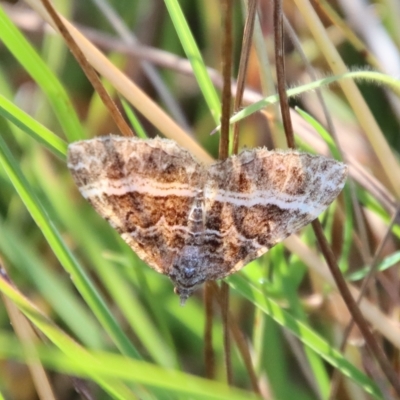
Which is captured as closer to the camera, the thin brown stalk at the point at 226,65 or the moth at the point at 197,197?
the thin brown stalk at the point at 226,65

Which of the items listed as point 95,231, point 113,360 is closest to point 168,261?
point 95,231

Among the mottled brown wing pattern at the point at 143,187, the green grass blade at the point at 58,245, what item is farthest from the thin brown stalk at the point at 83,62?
the green grass blade at the point at 58,245

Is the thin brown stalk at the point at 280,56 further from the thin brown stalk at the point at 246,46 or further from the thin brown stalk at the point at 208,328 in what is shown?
the thin brown stalk at the point at 208,328

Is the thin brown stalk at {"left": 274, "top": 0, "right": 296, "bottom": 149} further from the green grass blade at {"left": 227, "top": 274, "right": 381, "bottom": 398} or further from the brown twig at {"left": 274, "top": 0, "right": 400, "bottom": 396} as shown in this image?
the green grass blade at {"left": 227, "top": 274, "right": 381, "bottom": 398}

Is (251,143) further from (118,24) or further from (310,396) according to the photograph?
(310,396)

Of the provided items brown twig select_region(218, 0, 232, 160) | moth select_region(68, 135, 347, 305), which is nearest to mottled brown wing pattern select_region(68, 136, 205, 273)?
moth select_region(68, 135, 347, 305)

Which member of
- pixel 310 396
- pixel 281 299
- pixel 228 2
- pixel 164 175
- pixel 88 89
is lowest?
pixel 310 396

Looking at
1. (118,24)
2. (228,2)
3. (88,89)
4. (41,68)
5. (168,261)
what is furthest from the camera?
(88,89)

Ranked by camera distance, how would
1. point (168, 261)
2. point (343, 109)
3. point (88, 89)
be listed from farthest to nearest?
1. point (88, 89)
2. point (343, 109)
3. point (168, 261)
